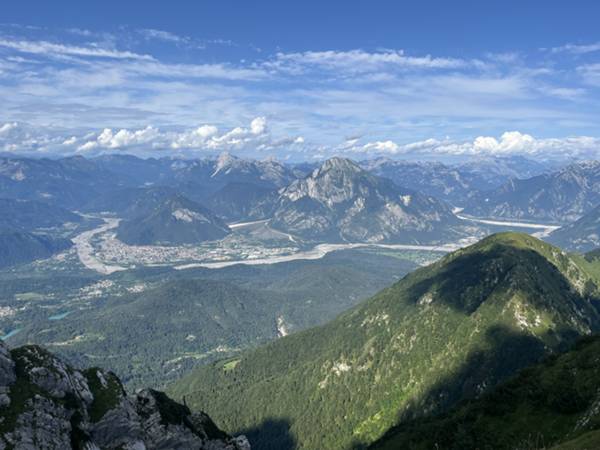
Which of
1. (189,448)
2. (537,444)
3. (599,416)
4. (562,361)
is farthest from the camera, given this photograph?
(562,361)

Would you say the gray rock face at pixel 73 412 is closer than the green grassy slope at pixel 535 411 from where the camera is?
Yes

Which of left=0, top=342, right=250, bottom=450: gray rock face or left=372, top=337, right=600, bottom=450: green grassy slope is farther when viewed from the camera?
left=372, top=337, right=600, bottom=450: green grassy slope

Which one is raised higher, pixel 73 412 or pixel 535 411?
pixel 73 412

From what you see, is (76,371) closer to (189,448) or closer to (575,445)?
(189,448)

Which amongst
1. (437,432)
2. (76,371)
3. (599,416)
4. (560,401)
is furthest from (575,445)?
(76,371)
